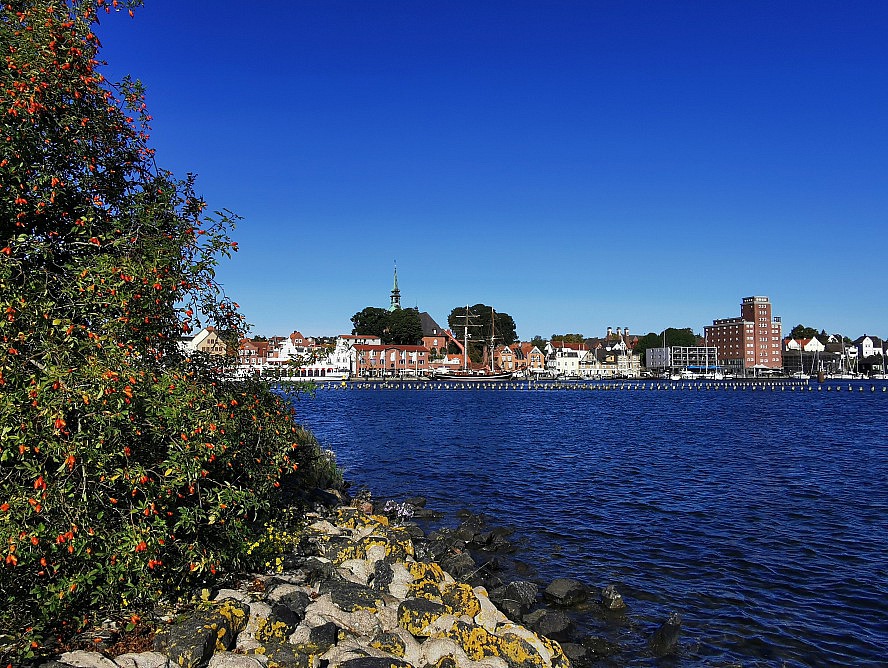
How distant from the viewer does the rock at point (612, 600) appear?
540 inches

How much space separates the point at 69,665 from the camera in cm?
737

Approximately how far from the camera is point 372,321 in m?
179

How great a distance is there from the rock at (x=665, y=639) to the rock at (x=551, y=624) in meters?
1.59

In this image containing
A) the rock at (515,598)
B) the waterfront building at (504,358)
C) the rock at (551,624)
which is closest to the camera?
the rock at (551,624)

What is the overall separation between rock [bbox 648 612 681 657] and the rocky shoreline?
0.02 metres

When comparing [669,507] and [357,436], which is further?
[357,436]

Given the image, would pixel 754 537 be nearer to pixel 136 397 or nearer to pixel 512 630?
pixel 512 630

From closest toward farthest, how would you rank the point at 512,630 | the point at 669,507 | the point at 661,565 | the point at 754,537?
the point at 512,630
the point at 661,565
the point at 754,537
the point at 669,507

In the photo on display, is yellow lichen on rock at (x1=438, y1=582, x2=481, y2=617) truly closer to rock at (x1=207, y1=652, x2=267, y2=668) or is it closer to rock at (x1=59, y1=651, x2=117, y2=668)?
rock at (x1=207, y1=652, x2=267, y2=668)

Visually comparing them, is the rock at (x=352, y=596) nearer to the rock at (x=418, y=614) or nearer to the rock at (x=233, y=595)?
the rock at (x=418, y=614)

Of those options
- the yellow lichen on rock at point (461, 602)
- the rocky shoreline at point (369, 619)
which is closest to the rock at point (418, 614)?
the rocky shoreline at point (369, 619)

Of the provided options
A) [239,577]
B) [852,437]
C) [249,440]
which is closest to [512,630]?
[239,577]

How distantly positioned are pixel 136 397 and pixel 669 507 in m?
20.4

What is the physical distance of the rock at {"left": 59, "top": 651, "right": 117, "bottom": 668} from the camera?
295 inches
